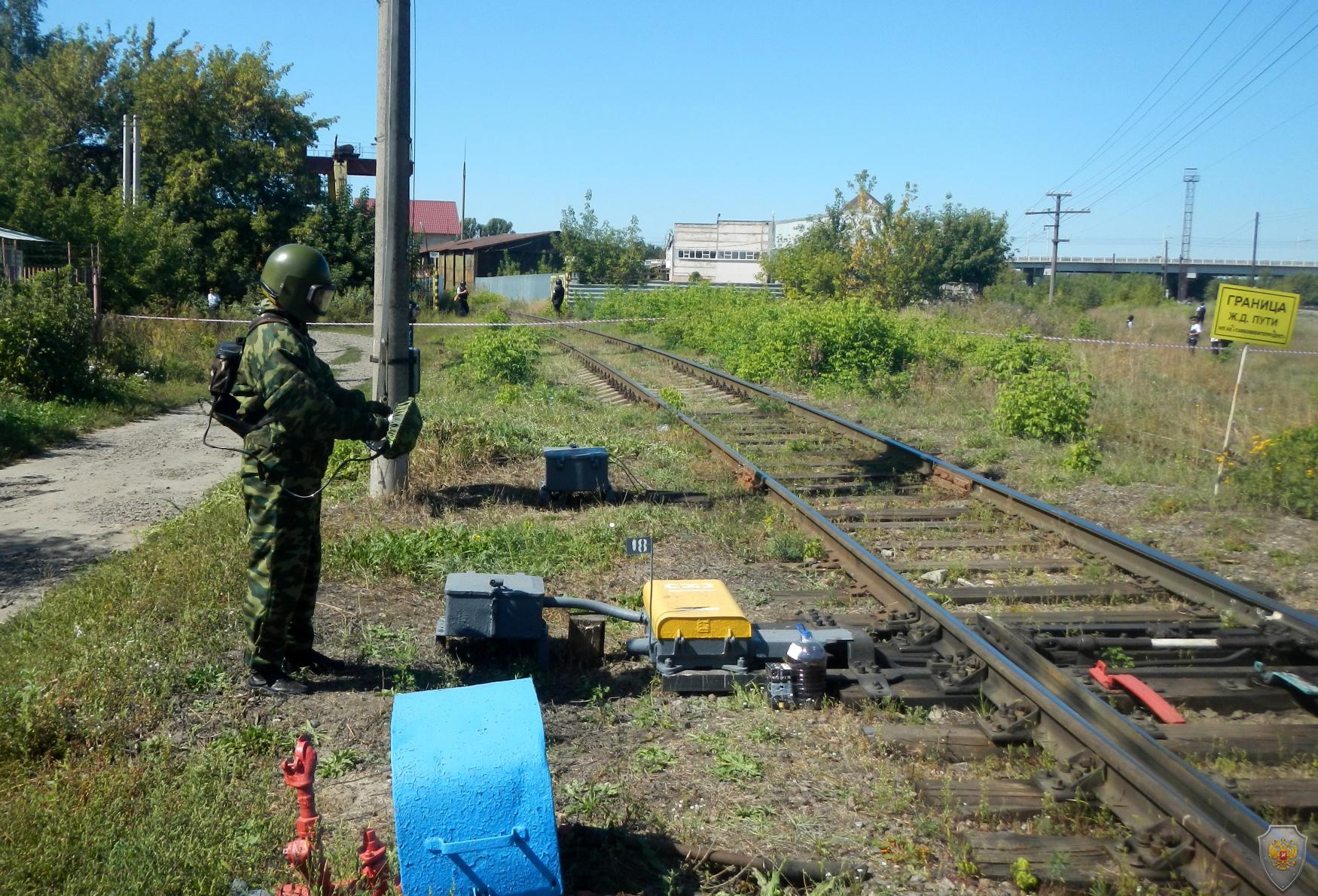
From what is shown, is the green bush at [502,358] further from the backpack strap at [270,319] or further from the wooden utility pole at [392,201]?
the backpack strap at [270,319]

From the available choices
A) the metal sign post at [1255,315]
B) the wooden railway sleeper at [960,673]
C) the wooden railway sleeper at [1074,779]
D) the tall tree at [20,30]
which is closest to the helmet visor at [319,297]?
the wooden railway sleeper at [960,673]

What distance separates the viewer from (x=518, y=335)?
1894 centimetres

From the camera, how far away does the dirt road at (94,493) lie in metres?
7.30

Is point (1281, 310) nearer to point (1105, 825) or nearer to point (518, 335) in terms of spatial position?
point (1105, 825)

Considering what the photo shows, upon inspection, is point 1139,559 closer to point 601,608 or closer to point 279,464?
point 601,608

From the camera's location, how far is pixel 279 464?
480 cm

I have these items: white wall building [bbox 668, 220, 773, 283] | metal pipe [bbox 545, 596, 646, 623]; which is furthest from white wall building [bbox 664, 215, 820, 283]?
metal pipe [bbox 545, 596, 646, 623]

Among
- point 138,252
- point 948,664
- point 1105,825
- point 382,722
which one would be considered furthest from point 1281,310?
point 138,252

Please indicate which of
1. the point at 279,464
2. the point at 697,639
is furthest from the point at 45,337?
the point at 697,639

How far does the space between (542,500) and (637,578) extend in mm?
2205

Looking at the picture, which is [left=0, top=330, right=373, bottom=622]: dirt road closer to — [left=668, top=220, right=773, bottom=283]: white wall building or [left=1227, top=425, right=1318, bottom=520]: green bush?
[left=1227, top=425, right=1318, bottom=520]: green bush

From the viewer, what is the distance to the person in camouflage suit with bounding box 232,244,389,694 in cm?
475

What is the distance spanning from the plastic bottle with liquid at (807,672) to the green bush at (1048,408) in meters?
8.44

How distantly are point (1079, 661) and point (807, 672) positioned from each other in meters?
1.61
